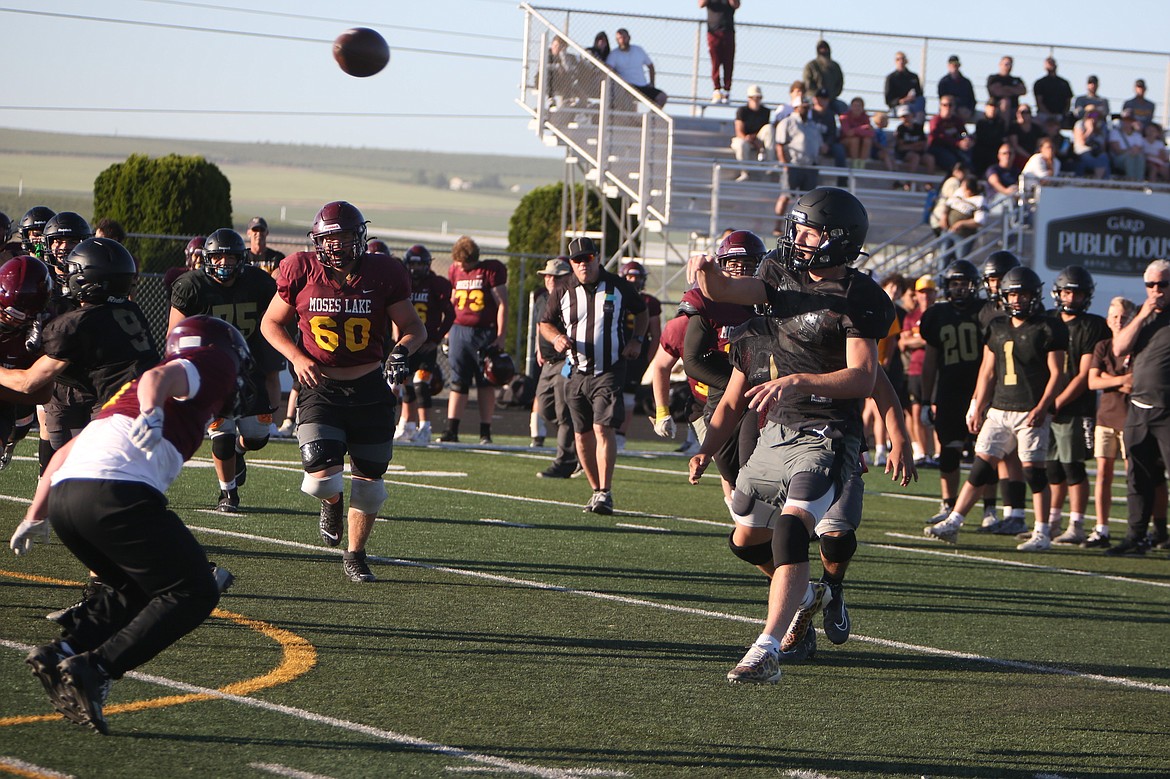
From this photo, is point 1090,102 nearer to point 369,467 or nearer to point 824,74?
point 824,74

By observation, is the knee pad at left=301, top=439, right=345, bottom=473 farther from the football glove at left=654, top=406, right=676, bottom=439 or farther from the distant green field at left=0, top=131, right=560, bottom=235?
the distant green field at left=0, top=131, right=560, bottom=235

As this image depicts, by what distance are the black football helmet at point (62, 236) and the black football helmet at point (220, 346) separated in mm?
3351

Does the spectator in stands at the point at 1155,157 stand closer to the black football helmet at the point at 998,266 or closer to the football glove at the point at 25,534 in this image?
the black football helmet at the point at 998,266

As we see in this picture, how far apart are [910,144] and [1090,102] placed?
343 cm

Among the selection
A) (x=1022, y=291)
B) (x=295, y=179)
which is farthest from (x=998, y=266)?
(x=295, y=179)

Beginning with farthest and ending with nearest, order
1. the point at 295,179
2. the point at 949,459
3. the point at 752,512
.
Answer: the point at 295,179
the point at 949,459
the point at 752,512

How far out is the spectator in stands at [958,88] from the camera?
2198cm

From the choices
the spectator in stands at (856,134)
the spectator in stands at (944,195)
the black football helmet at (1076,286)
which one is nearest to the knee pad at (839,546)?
the black football helmet at (1076,286)

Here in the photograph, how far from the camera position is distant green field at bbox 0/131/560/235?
85.6 m

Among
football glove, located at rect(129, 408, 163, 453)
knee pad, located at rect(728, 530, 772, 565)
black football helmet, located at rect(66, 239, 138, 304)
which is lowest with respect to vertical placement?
knee pad, located at rect(728, 530, 772, 565)

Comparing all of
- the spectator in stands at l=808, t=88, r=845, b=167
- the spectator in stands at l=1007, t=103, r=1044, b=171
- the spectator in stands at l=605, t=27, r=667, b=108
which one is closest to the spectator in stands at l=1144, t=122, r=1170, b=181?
the spectator in stands at l=1007, t=103, r=1044, b=171

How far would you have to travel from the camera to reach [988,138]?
21.3 metres

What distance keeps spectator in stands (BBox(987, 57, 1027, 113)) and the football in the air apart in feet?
43.5

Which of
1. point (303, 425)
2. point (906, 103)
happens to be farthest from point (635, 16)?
point (303, 425)
